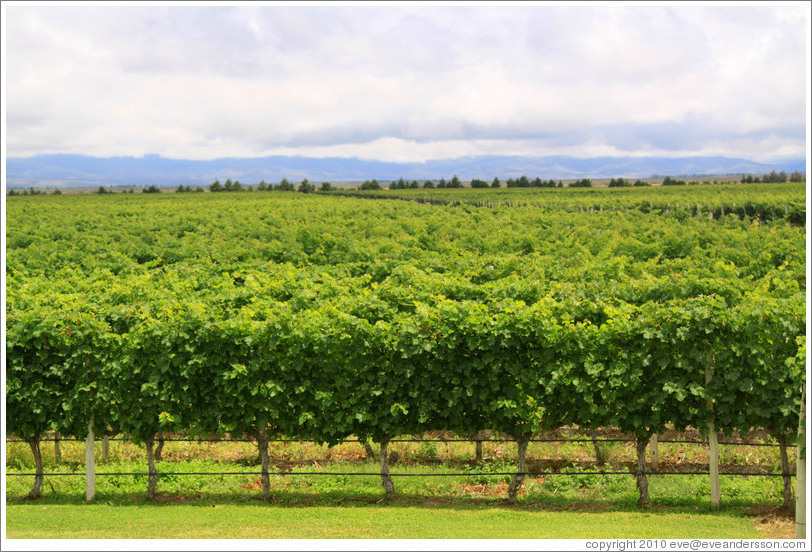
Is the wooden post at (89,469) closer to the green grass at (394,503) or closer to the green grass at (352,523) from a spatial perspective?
the green grass at (394,503)

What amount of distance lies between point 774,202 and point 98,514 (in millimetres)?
56291

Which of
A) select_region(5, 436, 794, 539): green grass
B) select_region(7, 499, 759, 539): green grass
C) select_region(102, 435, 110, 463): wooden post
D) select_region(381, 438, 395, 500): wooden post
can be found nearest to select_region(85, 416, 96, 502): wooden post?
select_region(5, 436, 794, 539): green grass

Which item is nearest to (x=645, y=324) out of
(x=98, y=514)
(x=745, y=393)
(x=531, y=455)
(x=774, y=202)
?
(x=745, y=393)

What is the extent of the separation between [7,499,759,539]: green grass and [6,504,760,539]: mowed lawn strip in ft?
0.04

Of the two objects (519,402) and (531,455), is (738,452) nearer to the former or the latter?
(531,455)

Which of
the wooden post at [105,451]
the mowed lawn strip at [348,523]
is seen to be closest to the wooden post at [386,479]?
the mowed lawn strip at [348,523]

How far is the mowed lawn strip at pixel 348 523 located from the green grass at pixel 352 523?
0.01 meters

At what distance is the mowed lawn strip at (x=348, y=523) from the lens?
9211 millimetres

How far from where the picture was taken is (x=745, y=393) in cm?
1044

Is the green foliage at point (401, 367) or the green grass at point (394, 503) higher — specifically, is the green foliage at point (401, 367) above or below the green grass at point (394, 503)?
above

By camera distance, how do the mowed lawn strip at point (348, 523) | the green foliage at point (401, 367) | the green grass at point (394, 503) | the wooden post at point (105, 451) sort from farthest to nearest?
the wooden post at point (105, 451), the green foliage at point (401, 367), the green grass at point (394, 503), the mowed lawn strip at point (348, 523)

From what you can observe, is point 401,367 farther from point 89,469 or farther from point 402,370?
point 89,469

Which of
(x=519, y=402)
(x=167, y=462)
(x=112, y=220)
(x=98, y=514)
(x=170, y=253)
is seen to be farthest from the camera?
(x=112, y=220)

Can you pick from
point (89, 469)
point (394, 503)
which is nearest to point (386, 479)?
point (394, 503)
